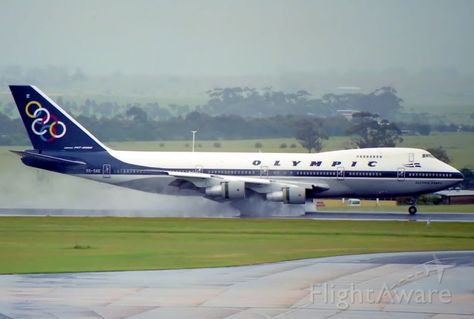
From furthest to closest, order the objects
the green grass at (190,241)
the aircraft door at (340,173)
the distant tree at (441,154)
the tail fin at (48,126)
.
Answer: the distant tree at (441,154) < the tail fin at (48,126) < the aircraft door at (340,173) < the green grass at (190,241)

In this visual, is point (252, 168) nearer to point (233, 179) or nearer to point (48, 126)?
point (233, 179)

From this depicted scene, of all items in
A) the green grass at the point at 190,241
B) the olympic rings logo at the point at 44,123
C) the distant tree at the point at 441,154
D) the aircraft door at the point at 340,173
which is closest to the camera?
the green grass at the point at 190,241

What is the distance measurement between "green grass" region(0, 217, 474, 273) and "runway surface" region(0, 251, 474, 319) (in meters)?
2.57

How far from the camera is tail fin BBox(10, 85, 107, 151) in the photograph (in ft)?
190

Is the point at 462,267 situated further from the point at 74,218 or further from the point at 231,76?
the point at 231,76

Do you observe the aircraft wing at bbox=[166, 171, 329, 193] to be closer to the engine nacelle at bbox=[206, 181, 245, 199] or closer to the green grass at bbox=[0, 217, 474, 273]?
the engine nacelle at bbox=[206, 181, 245, 199]

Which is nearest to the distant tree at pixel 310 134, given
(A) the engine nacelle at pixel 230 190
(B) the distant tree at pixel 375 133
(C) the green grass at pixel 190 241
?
(B) the distant tree at pixel 375 133

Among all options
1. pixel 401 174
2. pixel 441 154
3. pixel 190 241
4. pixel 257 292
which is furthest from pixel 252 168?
pixel 257 292

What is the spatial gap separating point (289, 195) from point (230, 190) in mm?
2959

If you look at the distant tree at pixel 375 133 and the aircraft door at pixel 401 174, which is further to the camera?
the distant tree at pixel 375 133

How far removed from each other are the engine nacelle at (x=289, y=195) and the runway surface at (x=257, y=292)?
73.0 ft

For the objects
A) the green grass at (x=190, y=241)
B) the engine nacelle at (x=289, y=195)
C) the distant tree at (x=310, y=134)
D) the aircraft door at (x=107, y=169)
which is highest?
the distant tree at (x=310, y=134)

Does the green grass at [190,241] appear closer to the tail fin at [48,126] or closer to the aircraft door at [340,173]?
the aircraft door at [340,173]

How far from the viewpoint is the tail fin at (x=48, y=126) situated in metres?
57.9
